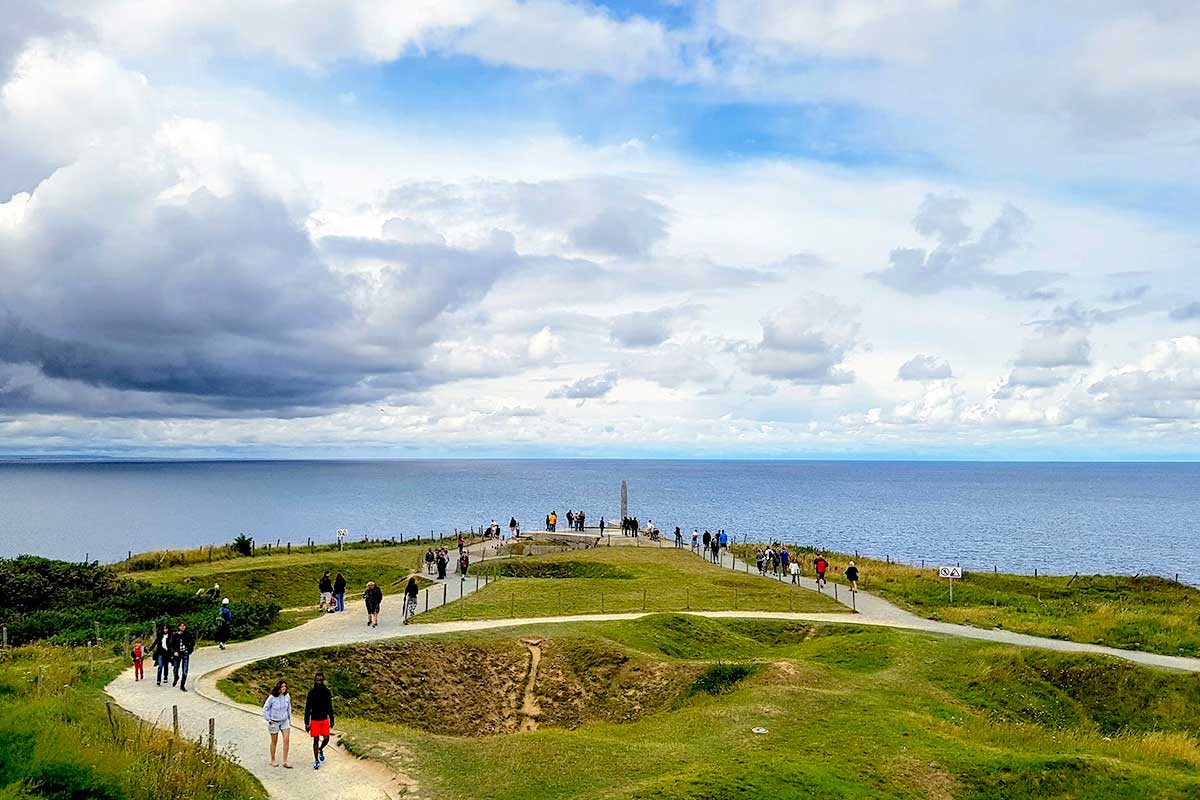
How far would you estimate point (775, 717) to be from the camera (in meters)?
24.9

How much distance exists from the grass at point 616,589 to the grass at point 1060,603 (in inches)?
261

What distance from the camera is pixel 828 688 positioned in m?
28.5

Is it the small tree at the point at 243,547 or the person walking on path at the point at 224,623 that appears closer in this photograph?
the person walking on path at the point at 224,623

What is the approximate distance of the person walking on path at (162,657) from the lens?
26.4m

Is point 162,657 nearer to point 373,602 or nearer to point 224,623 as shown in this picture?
point 224,623

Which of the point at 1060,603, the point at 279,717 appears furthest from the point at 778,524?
the point at 279,717

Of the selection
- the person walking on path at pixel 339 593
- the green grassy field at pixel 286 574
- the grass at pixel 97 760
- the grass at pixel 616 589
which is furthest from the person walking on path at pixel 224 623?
the grass at pixel 97 760

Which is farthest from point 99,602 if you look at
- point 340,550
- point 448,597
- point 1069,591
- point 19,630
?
point 1069,591

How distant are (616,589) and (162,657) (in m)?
27.2

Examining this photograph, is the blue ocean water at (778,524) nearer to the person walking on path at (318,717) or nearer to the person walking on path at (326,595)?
the person walking on path at (326,595)

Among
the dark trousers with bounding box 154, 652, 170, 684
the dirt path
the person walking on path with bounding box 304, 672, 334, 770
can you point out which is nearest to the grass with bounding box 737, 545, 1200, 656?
the dirt path

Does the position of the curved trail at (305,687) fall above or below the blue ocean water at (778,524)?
above

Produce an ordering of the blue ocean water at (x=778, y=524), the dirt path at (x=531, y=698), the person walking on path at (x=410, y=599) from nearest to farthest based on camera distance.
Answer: the dirt path at (x=531, y=698), the person walking on path at (x=410, y=599), the blue ocean water at (x=778, y=524)

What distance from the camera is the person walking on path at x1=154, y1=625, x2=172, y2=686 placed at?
1040 inches
